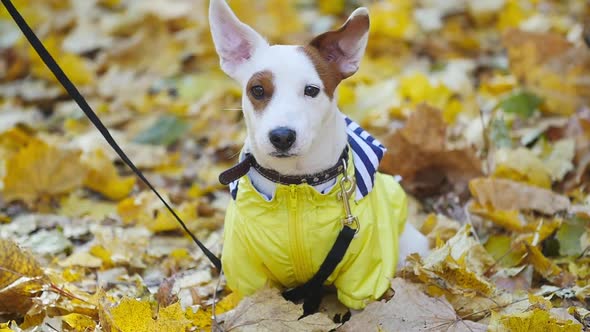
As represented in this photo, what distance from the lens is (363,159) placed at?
2.98m

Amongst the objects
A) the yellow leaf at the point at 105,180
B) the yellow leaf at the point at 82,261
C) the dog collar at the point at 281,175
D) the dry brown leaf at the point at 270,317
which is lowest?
the yellow leaf at the point at 105,180

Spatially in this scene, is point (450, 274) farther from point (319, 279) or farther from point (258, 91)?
point (258, 91)

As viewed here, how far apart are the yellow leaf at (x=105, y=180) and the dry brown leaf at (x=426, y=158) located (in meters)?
1.53

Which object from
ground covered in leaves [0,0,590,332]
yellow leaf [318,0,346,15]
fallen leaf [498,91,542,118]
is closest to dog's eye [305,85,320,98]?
ground covered in leaves [0,0,590,332]

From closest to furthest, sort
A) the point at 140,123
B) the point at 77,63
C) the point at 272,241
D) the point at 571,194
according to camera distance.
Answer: the point at 272,241 → the point at 571,194 → the point at 140,123 → the point at 77,63

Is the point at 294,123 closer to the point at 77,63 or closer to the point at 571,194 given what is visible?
the point at 571,194

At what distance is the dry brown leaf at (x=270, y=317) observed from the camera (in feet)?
8.51

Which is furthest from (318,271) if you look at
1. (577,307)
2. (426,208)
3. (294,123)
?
(426,208)

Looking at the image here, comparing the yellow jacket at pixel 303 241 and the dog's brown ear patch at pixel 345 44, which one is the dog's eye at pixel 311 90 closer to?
the dog's brown ear patch at pixel 345 44

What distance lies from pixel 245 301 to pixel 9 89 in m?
4.36

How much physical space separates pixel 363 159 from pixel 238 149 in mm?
2067

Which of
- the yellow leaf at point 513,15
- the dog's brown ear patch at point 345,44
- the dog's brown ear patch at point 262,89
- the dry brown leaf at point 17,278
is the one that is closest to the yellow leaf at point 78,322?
the dry brown leaf at point 17,278

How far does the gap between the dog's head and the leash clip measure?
0.20 metres

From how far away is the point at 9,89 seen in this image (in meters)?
6.24
